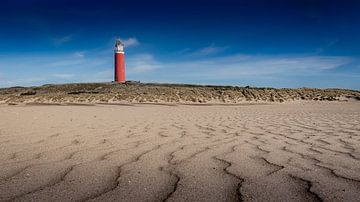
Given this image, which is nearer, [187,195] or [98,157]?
[187,195]

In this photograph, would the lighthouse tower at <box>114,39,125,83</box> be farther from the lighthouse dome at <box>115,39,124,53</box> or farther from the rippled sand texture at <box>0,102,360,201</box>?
the rippled sand texture at <box>0,102,360,201</box>

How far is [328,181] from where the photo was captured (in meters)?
2.92

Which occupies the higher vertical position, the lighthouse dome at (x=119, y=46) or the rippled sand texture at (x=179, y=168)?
the lighthouse dome at (x=119, y=46)

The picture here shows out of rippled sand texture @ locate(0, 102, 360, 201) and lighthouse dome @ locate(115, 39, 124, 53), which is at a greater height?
lighthouse dome @ locate(115, 39, 124, 53)

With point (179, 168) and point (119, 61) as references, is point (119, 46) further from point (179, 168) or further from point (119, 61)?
point (179, 168)

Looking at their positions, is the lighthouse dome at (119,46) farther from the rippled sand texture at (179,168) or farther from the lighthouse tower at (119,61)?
the rippled sand texture at (179,168)

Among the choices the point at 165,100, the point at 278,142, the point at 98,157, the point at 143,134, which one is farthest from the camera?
the point at 165,100

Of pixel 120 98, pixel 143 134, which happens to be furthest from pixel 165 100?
pixel 143 134

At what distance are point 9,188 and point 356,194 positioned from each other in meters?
2.62

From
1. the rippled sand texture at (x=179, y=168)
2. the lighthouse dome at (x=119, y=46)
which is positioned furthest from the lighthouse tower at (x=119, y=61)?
the rippled sand texture at (x=179, y=168)

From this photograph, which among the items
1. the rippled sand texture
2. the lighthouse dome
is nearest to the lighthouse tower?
the lighthouse dome

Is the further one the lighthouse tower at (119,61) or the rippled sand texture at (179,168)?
the lighthouse tower at (119,61)

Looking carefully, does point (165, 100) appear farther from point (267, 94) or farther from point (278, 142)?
point (278, 142)

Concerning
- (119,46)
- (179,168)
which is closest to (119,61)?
(119,46)
